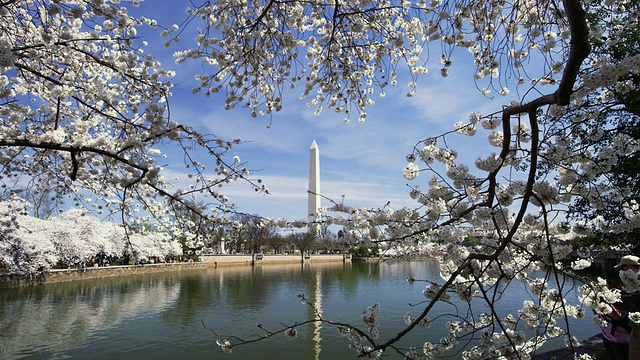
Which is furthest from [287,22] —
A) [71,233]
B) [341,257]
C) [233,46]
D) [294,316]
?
[341,257]

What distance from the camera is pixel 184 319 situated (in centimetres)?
980

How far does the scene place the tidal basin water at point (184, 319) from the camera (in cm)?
712

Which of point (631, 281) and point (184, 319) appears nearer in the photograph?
point (631, 281)

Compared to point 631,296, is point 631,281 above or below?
above

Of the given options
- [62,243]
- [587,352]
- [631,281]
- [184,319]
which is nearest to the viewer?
[631,281]

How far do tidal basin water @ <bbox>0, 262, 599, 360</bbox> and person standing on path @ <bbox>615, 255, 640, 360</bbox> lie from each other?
280 centimetres

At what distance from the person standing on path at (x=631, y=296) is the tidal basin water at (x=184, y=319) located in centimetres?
280

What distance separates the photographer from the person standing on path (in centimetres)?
216

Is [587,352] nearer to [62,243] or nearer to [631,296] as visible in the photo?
[631,296]

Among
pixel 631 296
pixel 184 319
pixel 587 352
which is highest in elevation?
pixel 631 296

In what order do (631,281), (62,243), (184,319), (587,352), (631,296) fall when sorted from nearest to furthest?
(631,281), (631,296), (587,352), (184,319), (62,243)

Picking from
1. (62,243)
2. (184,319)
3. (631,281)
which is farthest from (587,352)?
(62,243)

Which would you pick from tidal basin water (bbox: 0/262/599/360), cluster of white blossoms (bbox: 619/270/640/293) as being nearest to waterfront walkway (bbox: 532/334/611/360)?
tidal basin water (bbox: 0/262/599/360)

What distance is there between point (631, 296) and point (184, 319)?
9738mm
